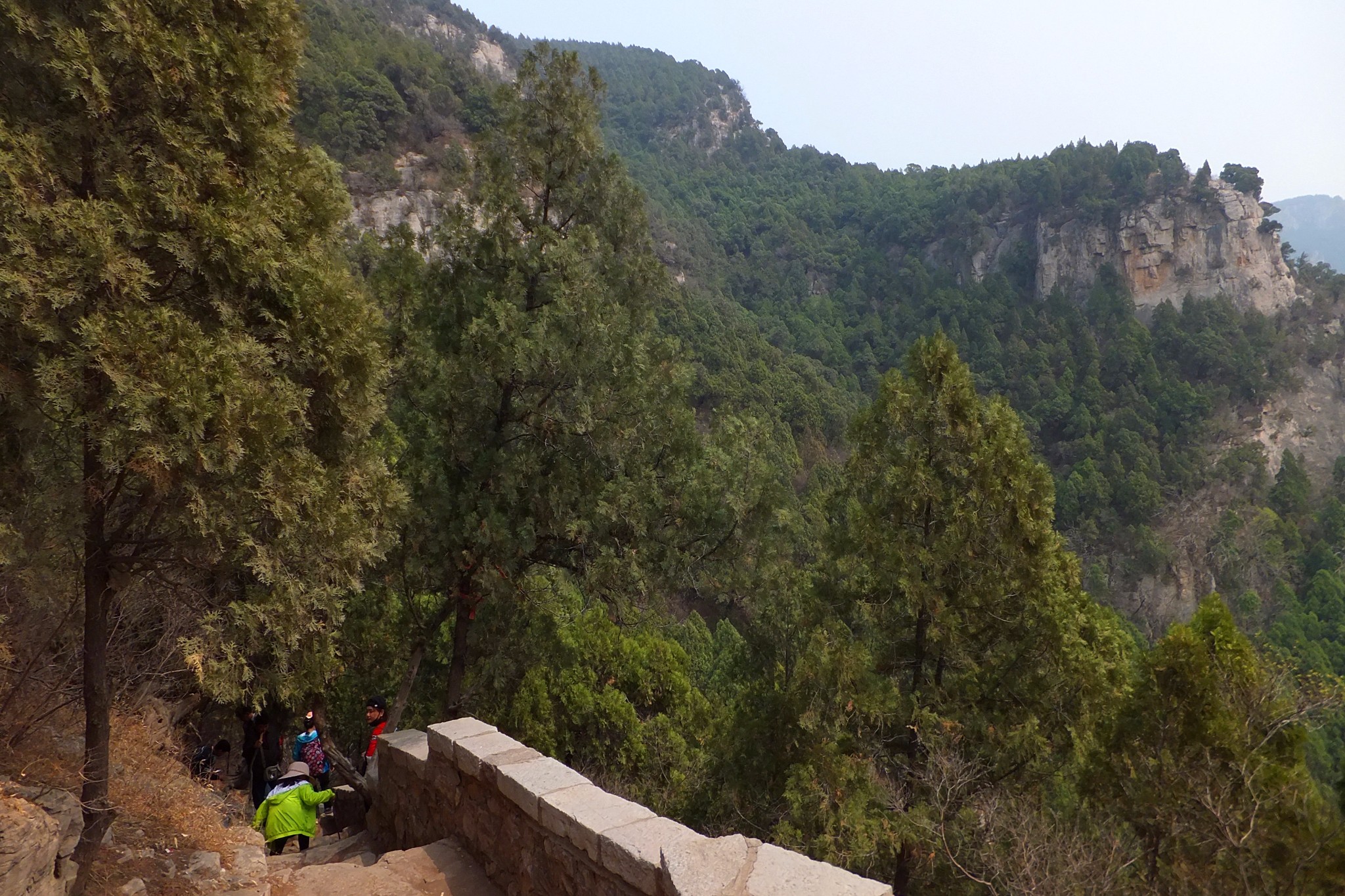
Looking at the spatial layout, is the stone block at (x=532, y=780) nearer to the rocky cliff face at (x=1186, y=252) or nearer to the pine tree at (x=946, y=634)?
the pine tree at (x=946, y=634)

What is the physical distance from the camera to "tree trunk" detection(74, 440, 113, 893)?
3.40 metres

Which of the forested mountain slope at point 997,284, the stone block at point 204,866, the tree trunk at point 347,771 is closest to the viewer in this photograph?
the stone block at point 204,866

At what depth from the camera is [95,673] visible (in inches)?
143

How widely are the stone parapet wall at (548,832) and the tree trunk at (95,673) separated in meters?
1.95

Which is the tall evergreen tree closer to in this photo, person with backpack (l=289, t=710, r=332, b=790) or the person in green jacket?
person with backpack (l=289, t=710, r=332, b=790)

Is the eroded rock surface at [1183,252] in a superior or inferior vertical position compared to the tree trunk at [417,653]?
superior

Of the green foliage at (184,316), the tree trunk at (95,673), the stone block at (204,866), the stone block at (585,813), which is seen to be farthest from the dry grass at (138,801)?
the stone block at (585,813)

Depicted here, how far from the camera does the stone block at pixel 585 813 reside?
393cm

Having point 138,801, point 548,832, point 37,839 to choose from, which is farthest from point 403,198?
point 37,839

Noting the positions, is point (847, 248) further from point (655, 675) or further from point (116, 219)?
point (116, 219)

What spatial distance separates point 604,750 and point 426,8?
88.6 metres

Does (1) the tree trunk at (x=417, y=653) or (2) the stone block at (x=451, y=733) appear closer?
(2) the stone block at (x=451, y=733)

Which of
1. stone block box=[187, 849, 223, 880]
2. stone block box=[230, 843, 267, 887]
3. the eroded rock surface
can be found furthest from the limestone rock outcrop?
the eroded rock surface

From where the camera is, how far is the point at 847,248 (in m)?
89.5
